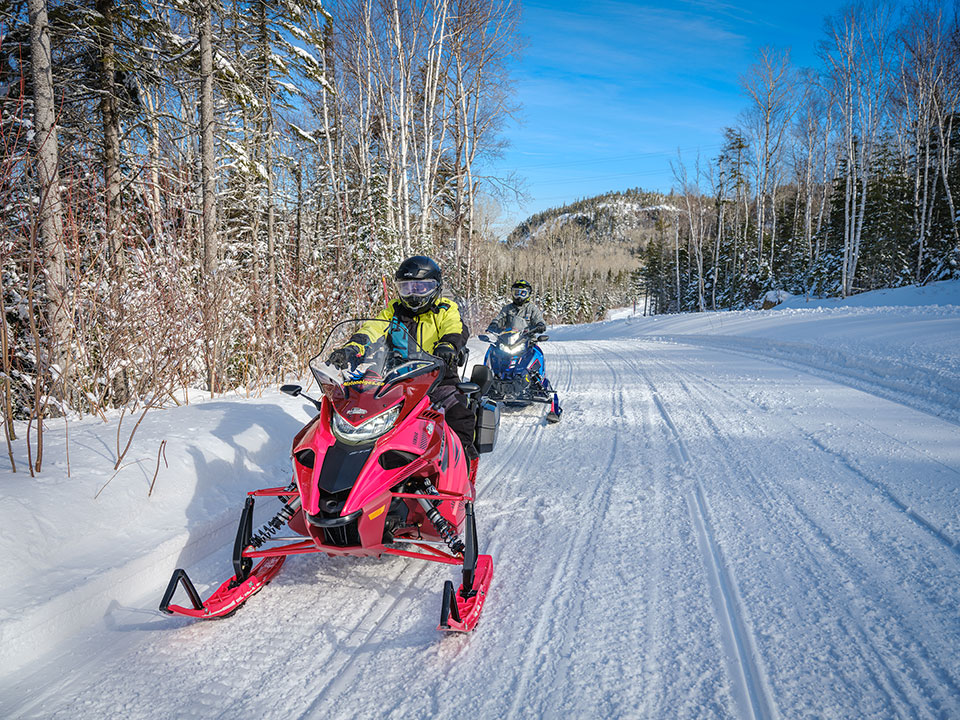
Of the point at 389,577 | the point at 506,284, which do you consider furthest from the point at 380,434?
the point at 506,284

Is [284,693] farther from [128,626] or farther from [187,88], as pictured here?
[187,88]

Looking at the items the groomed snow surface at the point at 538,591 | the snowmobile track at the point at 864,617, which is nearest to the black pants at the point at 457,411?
the groomed snow surface at the point at 538,591

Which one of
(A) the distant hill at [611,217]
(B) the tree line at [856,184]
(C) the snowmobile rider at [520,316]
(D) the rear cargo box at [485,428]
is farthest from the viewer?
(A) the distant hill at [611,217]

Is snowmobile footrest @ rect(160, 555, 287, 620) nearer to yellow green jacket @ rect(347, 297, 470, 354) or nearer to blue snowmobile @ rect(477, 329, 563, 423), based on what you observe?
yellow green jacket @ rect(347, 297, 470, 354)

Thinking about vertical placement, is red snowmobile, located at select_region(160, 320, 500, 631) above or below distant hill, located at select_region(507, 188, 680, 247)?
below

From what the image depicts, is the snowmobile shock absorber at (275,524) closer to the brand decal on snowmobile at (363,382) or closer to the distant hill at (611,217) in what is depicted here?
the brand decal on snowmobile at (363,382)

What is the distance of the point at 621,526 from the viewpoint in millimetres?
3418

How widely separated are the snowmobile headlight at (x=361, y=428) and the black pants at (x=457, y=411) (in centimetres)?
94

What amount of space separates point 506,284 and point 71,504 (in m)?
54.3

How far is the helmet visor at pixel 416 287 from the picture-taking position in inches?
148

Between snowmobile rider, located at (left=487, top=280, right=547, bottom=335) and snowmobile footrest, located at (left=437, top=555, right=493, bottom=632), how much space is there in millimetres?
5059

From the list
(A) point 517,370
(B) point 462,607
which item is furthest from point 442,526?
(A) point 517,370

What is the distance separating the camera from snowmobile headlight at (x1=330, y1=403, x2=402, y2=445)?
8.34 ft

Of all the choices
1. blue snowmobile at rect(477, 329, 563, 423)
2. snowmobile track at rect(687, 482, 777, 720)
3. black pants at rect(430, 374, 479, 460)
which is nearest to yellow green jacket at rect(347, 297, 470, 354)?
black pants at rect(430, 374, 479, 460)
